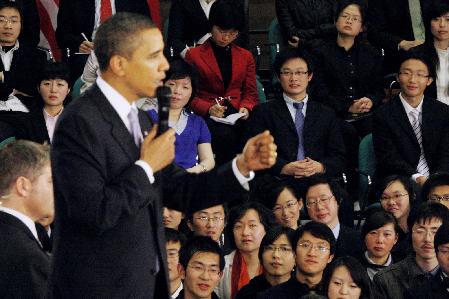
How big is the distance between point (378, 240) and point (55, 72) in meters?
2.53

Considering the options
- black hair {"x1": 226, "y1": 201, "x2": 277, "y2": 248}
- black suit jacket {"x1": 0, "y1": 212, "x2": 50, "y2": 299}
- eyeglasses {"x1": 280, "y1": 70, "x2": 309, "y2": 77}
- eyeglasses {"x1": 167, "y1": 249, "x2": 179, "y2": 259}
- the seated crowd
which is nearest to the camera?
black suit jacket {"x1": 0, "y1": 212, "x2": 50, "y2": 299}

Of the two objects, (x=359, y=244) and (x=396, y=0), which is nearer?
(x=359, y=244)

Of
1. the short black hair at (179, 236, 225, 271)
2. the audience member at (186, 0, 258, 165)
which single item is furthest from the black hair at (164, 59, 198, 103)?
the short black hair at (179, 236, 225, 271)

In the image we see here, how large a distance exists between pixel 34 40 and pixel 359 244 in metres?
3.19

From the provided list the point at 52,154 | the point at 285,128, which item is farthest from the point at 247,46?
the point at 52,154

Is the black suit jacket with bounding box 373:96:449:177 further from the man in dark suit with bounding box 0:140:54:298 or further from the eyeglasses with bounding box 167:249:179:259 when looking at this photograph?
the man in dark suit with bounding box 0:140:54:298

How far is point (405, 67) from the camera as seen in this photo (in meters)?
7.48

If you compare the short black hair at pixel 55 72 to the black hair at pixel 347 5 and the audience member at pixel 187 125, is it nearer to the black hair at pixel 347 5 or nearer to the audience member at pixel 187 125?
the audience member at pixel 187 125

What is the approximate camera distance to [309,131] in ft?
23.9

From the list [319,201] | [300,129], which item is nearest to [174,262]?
[319,201]

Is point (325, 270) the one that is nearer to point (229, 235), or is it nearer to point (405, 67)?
point (229, 235)

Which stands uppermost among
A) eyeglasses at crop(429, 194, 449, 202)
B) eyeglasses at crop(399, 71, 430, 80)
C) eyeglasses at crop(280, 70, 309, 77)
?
eyeglasses at crop(280, 70, 309, 77)

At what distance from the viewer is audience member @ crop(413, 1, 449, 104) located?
7.89m

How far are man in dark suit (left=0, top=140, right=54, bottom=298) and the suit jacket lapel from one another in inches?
13.8
